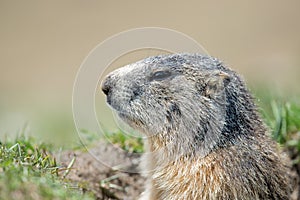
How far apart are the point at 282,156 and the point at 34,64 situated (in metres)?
12.6

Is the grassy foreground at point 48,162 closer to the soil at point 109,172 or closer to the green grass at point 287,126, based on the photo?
the green grass at point 287,126

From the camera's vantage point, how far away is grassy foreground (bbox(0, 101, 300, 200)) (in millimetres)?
4160

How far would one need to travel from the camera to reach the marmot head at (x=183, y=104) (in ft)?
18.0

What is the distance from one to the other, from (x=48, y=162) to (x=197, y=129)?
1371 millimetres

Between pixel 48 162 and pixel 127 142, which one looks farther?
pixel 127 142

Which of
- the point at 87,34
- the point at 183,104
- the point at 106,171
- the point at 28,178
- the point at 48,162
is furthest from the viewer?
the point at 87,34

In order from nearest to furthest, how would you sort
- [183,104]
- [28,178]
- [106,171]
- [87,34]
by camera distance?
[28,178]
[183,104]
[106,171]
[87,34]

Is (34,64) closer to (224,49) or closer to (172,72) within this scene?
(224,49)

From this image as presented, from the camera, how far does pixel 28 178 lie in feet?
14.2

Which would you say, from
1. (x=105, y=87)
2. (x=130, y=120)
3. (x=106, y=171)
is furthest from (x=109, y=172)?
(x=105, y=87)

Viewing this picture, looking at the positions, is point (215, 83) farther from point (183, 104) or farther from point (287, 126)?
point (287, 126)

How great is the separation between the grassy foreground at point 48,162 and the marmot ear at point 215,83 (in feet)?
4.70

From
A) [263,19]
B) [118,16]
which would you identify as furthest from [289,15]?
[118,16]

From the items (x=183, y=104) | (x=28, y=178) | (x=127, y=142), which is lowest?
(x=28, y=178)
